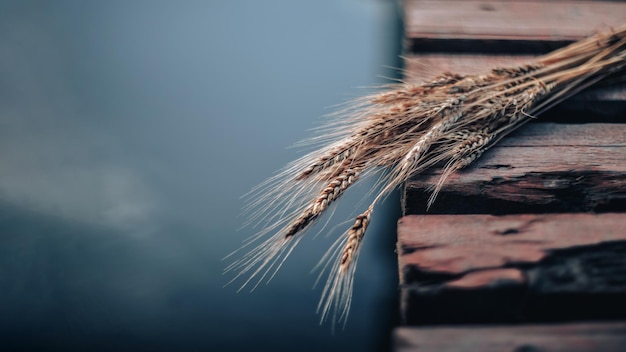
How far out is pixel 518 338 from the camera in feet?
2.27

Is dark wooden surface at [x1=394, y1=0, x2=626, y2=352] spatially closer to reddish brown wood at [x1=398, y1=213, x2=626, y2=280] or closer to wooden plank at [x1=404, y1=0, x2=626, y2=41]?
reddish brown wood at [x1=398, y1=213, x2=626, y2=280]

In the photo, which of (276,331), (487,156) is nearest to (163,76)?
(276,331)

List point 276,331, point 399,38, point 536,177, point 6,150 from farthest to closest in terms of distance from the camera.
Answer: point 399,38 → point 6,150 → point 276,331 → point 536,177

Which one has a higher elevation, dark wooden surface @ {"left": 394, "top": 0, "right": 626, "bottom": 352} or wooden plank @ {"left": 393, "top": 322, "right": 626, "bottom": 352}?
dark wooden surface @ {"left": 394, "top": 0, "right": 626, "bottom": 352}

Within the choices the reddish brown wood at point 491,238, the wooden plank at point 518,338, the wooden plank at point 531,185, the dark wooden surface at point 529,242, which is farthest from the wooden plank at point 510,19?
the wooden plank at point 518,338

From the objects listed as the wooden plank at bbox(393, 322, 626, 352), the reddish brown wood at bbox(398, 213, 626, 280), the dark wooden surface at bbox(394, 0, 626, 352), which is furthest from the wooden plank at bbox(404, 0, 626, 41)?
the wooden plank at bbox(393, 322, 626, 352)

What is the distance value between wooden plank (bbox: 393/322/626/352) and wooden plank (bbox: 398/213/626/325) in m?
0.04

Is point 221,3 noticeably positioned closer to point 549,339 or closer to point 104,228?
point 104,228

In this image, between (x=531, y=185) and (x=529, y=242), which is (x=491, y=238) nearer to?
(x=529, y=242)

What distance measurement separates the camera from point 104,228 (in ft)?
4.35

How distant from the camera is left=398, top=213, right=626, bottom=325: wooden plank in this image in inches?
29.2

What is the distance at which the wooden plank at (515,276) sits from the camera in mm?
742

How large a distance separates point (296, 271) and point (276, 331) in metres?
0.19

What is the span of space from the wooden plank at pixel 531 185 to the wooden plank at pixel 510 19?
61 cm
